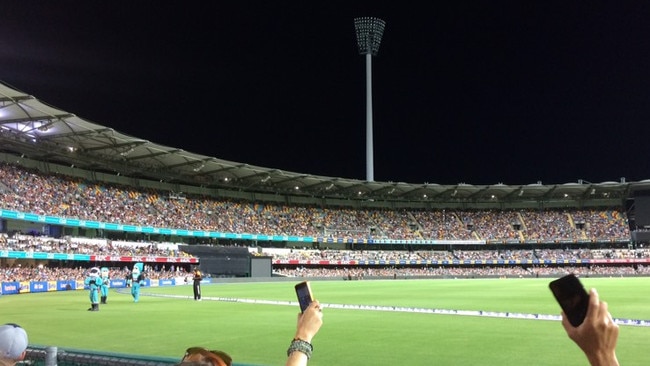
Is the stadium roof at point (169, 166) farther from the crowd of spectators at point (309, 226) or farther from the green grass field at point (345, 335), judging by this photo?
the green grass field at point (345, 335)

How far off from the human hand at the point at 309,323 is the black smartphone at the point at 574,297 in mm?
1510

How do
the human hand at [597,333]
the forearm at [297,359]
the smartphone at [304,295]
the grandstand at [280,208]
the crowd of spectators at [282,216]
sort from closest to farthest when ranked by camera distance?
1. the human hand at [597,333]
2. the forearm at [297,359]
3. the smartphone at [304,295]
4. the grandstand at [280,208]
5. the crowd of spectators at [282,216]

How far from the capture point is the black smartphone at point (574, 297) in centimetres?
A: 252

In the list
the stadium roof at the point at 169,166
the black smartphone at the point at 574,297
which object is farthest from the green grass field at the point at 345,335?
the stadium roof at the point at 169,166

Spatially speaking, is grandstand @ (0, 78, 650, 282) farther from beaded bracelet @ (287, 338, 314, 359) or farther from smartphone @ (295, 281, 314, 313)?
beaded bracelet @ (287, 338, 314, 359)

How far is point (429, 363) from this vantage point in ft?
36.8

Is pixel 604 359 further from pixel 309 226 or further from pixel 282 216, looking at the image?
pixel 309 226

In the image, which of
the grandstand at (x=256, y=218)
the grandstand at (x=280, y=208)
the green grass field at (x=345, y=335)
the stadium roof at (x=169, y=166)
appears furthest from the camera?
the grandstand at (x=280, y=208)

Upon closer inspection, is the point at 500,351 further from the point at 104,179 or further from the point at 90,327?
the point at 104,179

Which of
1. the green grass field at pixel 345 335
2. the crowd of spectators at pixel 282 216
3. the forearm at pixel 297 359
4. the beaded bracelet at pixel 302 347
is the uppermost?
the crowd of spectators at pixel 282 216

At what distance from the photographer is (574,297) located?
2.53 m

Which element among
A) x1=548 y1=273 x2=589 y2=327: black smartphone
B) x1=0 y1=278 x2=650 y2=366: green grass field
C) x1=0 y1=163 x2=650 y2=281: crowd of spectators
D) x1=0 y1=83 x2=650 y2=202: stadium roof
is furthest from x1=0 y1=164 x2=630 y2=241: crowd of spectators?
x1=548 y1=273 x2=589 y2=327: black smartphone

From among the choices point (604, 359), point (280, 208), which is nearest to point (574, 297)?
point (604, 359)

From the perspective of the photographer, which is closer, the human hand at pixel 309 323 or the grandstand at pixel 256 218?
the human hand at pixel 309 323
